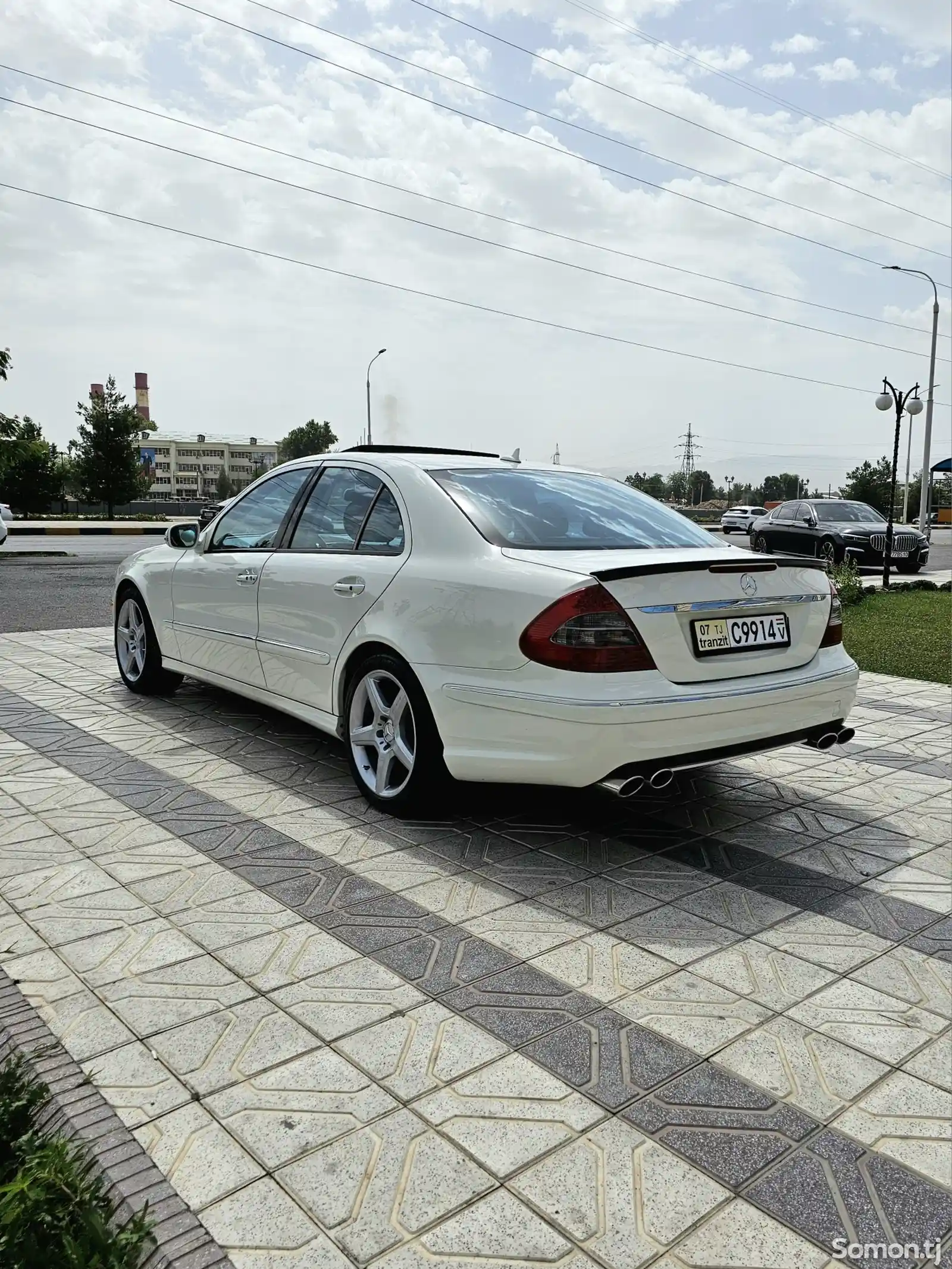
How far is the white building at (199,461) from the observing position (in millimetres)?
160750

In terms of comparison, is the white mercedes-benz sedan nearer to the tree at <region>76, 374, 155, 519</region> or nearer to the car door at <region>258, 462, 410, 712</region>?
the car door at <region>258, 462, 410, 712</region>

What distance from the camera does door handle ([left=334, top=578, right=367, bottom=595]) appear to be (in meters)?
4.51

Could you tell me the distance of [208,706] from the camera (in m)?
6.59

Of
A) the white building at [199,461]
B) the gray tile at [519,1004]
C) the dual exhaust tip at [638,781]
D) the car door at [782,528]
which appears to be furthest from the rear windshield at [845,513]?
the white building at [199,461]

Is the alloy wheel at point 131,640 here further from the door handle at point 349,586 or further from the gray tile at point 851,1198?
the gray tile at point 851,1198

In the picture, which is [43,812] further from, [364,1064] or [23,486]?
[23,486]

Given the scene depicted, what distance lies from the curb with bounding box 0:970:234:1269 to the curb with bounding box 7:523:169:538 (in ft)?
107

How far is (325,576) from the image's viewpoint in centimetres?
477

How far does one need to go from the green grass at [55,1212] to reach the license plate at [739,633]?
260 centimetres

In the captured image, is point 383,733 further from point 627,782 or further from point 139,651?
point 139,651

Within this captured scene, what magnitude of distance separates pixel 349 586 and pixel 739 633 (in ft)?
5.68

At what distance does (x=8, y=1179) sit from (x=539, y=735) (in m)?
2.16

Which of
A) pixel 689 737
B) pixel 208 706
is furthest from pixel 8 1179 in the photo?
pixel 208 706

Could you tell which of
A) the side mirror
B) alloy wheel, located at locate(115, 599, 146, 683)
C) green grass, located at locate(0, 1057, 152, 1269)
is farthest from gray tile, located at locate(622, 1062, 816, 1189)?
alloy wheel, located at locate(115, 599, 146, 683)
